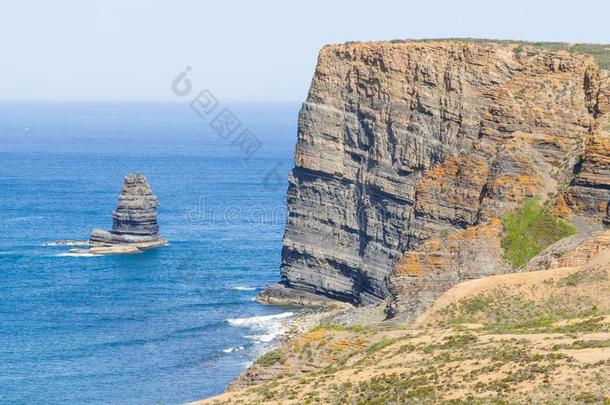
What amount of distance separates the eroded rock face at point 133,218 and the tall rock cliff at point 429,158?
3148cm

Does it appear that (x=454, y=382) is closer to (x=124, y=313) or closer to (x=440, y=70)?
(x=440, y=70)

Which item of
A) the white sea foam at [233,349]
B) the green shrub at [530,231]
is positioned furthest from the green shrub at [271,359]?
the white sea foam at [233,349]

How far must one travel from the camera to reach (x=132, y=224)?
14850cm

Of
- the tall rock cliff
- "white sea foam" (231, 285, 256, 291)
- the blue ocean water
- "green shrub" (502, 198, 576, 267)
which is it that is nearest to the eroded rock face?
the blue ocean water

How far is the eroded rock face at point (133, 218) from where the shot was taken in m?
146

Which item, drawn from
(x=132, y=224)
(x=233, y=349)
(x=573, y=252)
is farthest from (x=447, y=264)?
(x=132, y=224)

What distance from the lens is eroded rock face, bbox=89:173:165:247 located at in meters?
146

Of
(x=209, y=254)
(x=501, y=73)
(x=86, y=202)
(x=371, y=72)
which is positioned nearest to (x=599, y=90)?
(x=501, y=73)

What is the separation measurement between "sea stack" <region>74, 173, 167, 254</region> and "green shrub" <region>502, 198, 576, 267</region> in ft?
214

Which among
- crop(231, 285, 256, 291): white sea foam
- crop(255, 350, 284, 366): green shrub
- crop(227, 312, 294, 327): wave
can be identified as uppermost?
crop(255, 350, 284, 366): green shrub

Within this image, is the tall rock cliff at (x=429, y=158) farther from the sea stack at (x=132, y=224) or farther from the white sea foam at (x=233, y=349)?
the sea stack at (x=132, y=224)

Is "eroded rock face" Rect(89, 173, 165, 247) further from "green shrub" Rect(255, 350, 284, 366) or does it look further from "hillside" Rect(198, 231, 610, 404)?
"green shrub" Rect(255, 350, 284, 366)

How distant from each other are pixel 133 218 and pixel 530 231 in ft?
228

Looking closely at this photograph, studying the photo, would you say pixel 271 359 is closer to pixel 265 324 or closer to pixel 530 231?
pixel 530 231
